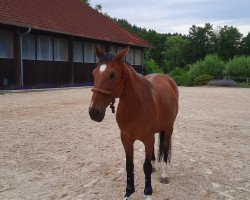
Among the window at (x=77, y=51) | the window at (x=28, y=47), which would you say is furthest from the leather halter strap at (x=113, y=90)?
the window at (x=77, y=51)

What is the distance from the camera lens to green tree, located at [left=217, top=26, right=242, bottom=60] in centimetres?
6450

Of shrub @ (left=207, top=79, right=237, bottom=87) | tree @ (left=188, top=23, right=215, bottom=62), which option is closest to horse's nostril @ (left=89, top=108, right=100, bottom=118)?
shrub @ (left=207, top=79, right=237, bottom=87)

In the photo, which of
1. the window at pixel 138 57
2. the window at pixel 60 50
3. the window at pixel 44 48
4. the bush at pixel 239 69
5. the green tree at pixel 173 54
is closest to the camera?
the window at pixel 44 48

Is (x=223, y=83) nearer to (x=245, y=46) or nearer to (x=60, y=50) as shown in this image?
(x=60, y=50)

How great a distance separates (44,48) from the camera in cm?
2058

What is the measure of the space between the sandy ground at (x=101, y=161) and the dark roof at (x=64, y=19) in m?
10.5

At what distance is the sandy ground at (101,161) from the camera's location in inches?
175

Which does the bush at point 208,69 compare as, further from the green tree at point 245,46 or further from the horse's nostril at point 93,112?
the green tree at point 245,46

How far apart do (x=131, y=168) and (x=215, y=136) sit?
406cm

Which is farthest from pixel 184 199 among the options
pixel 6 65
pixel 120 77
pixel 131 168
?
pixel 6 65

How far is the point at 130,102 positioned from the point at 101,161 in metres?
2.20

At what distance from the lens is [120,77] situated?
3.51 meters

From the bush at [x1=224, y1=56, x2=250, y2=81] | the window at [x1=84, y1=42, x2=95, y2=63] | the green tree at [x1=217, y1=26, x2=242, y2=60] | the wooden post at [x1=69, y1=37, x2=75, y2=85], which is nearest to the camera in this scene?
the wooden post at [x1=69, y1=37, x2=75, y2=85]

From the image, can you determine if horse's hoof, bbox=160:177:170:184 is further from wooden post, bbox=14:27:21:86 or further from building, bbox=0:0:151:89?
wooden post, bbox=14:27:21:86
